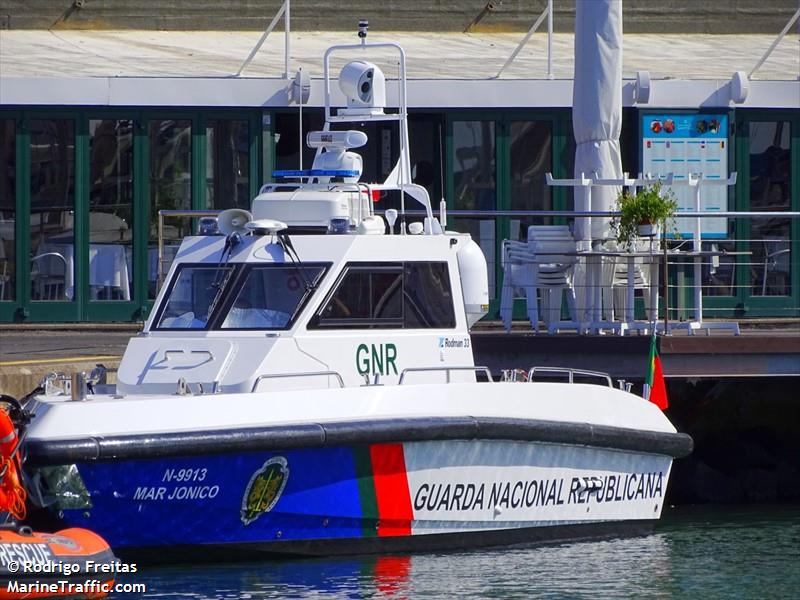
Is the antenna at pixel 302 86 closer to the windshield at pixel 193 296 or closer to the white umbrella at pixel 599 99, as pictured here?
the white umbrella at pixel 599 99

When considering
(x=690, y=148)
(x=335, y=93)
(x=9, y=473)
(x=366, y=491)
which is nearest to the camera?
(x=9, y=473)

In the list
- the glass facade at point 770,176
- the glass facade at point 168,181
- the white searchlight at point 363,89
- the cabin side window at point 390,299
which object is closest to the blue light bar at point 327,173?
the white searchlight at point 363,89

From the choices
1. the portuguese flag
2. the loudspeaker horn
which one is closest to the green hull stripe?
the loudspeaker horn

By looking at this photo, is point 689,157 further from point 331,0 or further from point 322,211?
point 322,211

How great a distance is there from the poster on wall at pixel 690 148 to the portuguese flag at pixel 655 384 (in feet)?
17.4

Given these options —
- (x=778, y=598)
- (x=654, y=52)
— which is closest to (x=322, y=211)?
(x=778, y=598)

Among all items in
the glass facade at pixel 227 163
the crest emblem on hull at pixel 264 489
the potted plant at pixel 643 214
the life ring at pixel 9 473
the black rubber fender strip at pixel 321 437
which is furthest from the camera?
the glass facade at pixel 227 163

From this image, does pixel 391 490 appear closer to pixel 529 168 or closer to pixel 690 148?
pixel 529 168

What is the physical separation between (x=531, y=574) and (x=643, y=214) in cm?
373

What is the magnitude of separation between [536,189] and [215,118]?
3332mm

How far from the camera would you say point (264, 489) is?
9.11 meters

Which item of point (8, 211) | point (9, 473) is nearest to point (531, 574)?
point (9, 473)

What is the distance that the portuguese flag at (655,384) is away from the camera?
36.5 feet

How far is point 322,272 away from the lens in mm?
10000
